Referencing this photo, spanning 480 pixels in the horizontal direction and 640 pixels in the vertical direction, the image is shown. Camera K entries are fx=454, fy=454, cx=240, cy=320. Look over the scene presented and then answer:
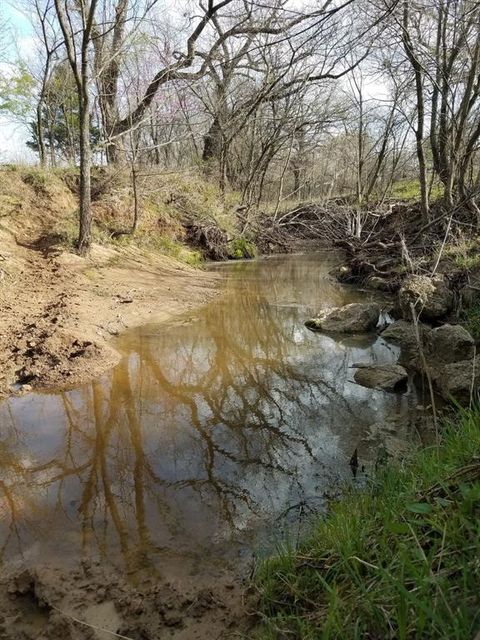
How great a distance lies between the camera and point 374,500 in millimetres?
2682

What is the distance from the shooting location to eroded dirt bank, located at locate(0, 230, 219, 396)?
5.55 metres

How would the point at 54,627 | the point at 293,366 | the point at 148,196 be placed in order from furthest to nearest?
the point at 148,196
the point at 293,366
the point at 54,627

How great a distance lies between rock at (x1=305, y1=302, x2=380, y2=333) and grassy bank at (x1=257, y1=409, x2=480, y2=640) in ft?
17.0

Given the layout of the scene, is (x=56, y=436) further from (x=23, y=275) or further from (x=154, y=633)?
(x=23, y=275)

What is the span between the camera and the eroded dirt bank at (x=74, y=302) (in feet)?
18.2

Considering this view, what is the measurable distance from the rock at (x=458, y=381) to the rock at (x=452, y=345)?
2.31 ft

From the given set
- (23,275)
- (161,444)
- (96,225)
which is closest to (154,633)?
(161,444)

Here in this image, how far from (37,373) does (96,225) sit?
8672 mm

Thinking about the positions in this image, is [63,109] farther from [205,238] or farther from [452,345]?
[452,345]

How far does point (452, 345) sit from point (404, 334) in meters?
1.39

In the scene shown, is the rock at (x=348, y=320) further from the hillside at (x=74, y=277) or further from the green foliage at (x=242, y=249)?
the green foliage at (x=242, y=249)

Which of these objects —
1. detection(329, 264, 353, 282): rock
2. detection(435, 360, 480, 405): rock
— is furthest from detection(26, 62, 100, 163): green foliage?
detection(435, 360, 480, 405): rock

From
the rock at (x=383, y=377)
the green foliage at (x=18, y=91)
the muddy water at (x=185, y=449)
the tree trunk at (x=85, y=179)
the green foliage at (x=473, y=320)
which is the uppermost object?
the green foliage at (x=18, y=91)

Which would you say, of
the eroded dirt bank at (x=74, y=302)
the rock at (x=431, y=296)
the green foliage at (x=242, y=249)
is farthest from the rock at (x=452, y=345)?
the green foliage at (x=242, y=249)
